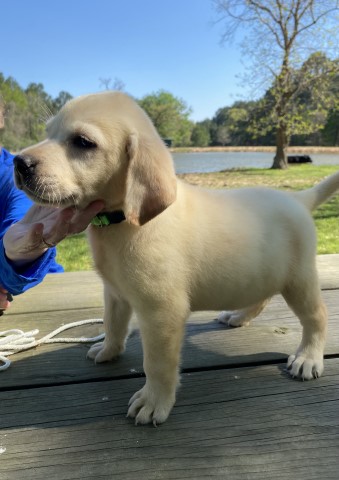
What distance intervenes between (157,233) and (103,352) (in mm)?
628

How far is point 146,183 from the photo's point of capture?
4.45ft

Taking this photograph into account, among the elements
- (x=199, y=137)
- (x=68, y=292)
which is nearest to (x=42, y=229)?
(x=68, y=292)

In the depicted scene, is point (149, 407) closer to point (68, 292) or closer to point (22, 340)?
point (22, 340)

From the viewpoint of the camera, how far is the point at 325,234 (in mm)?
6316

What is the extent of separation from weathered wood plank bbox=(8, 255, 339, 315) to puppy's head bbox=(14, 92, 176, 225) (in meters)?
1.05

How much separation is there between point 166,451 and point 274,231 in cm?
90

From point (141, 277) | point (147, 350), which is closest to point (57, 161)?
point (141, 277)

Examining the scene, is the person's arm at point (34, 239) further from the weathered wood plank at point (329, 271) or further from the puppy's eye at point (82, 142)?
the weathered wood plank at point (329, 271)

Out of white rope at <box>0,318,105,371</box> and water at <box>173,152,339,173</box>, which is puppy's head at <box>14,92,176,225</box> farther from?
water at <box>173,152,339,173</box>

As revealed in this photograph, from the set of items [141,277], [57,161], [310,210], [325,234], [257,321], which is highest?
[57,161]

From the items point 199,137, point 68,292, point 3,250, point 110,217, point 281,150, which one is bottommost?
point 199,137

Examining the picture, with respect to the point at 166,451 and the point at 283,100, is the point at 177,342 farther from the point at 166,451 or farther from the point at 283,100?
the point at 283,100

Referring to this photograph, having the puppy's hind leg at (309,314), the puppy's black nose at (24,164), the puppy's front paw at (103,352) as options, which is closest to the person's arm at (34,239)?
the puppy's black nose at (24,164)

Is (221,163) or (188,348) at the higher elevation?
(188,348)
